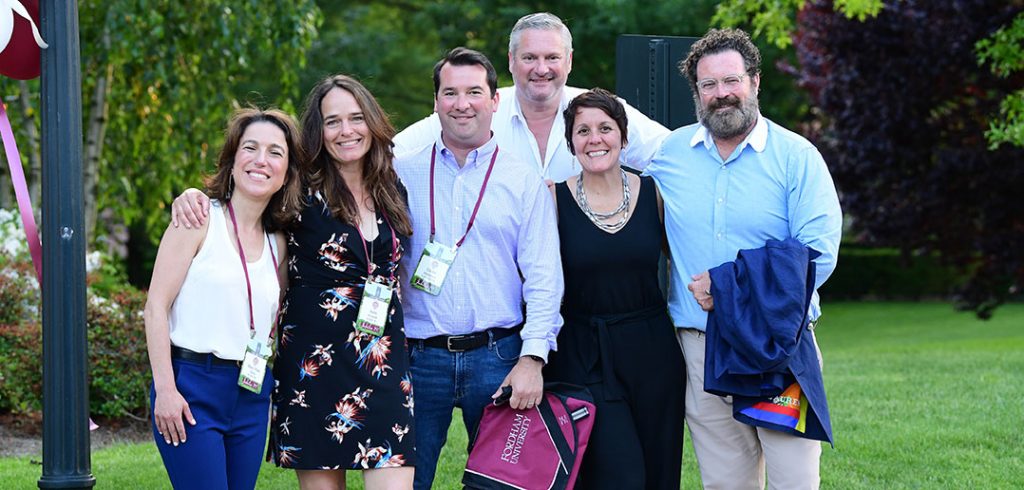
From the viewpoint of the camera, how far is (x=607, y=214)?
13.5 feet

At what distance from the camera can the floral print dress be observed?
3.79 meters

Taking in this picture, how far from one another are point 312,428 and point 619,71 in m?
2.61

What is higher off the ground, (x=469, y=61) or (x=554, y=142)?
(x=469, y=61)

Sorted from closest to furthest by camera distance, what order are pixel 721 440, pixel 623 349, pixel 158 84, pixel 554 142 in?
1. pixel 623 349
2. pixel 721 440
3. pixel 554 142
4. pixel 158 84

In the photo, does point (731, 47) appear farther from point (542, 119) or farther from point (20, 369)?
point (20, 369)

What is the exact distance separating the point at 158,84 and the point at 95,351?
14.1 ft

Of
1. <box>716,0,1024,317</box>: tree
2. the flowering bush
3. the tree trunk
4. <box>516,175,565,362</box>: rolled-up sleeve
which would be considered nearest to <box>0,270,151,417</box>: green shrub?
the flowering bush

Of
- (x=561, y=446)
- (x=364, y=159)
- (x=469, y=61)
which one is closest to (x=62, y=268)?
(x=364, y=159)

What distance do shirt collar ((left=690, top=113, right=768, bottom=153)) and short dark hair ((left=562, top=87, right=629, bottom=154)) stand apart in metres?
0.26

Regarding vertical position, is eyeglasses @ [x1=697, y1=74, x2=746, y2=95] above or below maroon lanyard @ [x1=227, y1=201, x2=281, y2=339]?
above

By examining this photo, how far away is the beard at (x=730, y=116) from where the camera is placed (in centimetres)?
405

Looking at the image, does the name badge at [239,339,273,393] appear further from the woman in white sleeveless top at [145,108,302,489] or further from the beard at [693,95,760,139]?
the beard at [693,95,760,139]

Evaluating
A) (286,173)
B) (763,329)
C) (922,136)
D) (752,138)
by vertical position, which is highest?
(922,136)

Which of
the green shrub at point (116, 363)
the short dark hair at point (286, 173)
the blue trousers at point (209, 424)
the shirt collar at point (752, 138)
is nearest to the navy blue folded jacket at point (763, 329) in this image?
the shirt collar at point (752, 138)
